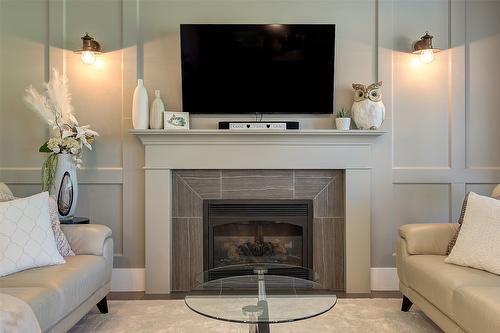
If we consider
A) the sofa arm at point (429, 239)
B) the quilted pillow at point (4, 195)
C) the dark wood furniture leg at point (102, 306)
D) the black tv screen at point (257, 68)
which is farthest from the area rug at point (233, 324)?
the black tv screen at point (257, 68)

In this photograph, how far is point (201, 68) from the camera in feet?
11.1

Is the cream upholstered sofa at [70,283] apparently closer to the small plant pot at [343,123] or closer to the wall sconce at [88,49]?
the wall sconce at [88,49]

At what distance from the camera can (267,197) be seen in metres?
3.43

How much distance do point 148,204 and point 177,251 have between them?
0.45 m

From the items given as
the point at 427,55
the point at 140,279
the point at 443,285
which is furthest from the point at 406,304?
the point at 140,279

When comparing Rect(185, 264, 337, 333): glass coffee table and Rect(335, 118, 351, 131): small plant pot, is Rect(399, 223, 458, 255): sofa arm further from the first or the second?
Rect(335, 118, 351, 131): small plant pot

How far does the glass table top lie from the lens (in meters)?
1.82

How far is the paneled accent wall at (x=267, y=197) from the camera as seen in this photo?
134 inches

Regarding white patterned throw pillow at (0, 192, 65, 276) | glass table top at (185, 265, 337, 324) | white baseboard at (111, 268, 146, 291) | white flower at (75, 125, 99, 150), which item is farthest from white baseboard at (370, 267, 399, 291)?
white flower at (75, 125, 99, 150)

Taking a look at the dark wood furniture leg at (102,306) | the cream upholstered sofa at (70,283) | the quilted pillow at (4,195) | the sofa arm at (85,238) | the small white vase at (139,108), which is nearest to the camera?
the cream upholstered sofa at (70,283)

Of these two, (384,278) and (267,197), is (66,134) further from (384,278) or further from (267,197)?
(384,278)

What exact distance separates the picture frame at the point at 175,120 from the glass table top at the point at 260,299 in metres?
1.31

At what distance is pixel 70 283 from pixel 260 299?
3.35 ft

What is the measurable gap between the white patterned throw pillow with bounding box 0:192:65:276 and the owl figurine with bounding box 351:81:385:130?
236 centimetres
